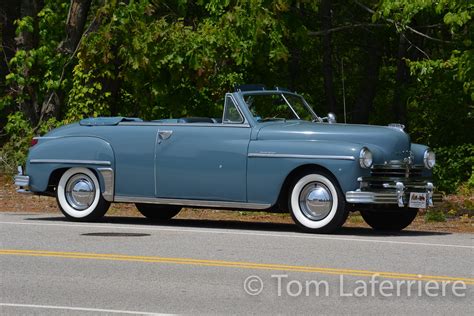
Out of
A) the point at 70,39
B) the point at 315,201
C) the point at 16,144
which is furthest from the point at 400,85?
the point at 315,201

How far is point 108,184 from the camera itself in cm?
1488

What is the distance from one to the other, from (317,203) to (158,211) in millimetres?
3325

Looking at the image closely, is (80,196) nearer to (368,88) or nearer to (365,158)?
(365,158)

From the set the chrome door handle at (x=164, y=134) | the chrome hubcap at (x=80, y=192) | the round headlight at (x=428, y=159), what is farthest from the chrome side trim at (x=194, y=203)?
the round headlight at (x=428, y=159)

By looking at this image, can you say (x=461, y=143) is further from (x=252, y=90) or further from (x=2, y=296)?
(x=2, y=296)

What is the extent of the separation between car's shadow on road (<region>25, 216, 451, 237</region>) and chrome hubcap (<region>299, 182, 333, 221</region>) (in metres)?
0.31

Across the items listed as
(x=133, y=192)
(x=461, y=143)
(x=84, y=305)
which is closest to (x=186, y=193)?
(x=133, y=192)

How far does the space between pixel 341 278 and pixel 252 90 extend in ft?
17.9

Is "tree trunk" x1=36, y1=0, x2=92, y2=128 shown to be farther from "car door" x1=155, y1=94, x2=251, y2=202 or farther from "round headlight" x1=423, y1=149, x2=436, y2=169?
"round headlight" x1=423, y1=149, x2=436, y2=169

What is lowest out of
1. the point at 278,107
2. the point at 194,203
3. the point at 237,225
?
the point at 237,225

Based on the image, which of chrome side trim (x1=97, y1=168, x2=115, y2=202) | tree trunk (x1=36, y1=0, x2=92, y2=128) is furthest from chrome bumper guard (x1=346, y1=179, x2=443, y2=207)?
tree trunk (x1=36, y1=0, x2=92, y2=128)

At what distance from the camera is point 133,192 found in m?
14.8

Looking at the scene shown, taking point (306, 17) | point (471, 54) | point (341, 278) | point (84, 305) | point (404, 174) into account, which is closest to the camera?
point (84, 305)

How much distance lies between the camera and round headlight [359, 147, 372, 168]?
13.2 metres
